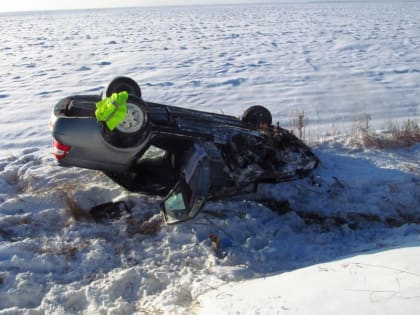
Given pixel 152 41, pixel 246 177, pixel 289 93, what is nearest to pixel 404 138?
pixel 246 177

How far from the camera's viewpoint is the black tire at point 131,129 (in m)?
4.17

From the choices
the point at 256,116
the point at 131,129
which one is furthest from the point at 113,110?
the point at 256,116

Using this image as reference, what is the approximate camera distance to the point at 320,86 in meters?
11.4

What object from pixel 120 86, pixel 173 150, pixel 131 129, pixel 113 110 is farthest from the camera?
pixel 120 86

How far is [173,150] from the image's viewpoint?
475 cm

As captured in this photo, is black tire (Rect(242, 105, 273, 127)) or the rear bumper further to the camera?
black tire (Rect(242, 105, 273, 127))

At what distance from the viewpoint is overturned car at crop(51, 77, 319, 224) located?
13.8ft

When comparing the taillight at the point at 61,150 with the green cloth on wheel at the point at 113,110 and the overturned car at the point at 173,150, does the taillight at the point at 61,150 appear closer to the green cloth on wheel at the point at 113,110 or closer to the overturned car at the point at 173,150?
the overturned car at the point at 173,150

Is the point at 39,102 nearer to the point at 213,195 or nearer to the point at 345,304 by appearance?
the point at 213,195

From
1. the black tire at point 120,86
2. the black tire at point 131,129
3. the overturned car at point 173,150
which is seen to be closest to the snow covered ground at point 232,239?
the overturned car at point 173,150

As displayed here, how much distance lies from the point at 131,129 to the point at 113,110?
0.92 feet

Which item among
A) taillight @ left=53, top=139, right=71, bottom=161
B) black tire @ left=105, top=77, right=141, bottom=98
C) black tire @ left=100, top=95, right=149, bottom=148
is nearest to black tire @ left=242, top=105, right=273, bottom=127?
black tire @ left=105, top=77, right=141, bottom=98

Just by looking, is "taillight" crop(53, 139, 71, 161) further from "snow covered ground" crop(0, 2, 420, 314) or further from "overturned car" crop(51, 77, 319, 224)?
"snow covered ground" crop(0, 2, 420, 314)

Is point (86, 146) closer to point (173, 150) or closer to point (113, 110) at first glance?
point (113, 110)
